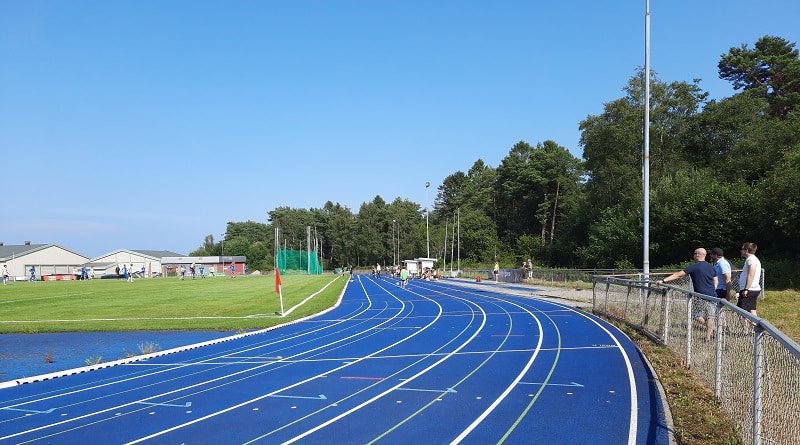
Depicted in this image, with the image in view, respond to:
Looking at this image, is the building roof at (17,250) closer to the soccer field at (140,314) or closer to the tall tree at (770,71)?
the soccer field at (140,314)

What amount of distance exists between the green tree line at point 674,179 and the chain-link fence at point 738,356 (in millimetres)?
23238

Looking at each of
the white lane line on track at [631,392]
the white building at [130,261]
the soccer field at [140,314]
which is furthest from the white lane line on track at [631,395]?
the white building at [130,261]

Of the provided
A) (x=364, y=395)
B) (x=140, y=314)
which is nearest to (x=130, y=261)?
(x=140, y=314)

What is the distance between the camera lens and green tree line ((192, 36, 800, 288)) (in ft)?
128

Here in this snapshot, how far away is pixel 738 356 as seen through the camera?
6.45 m

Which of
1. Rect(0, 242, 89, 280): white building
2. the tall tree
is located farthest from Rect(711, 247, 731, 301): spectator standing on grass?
Rect(0, 242, 89, 280): white building

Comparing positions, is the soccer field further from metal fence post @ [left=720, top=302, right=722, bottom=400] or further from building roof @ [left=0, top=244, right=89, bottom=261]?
building roof @ [left=0, top=244, right=89, bottom=261]

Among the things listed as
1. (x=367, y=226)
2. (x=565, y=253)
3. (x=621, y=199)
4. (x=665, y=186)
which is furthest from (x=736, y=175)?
(x=367, y=226)

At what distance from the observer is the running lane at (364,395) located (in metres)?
6.82

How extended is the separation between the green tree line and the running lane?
24791 millimetres

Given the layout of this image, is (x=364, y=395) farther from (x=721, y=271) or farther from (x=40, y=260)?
(x=40, y=260)

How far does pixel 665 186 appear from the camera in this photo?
45812 millimetres

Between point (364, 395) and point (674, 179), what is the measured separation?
45695mm

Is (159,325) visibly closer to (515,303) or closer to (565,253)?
(515,303)
